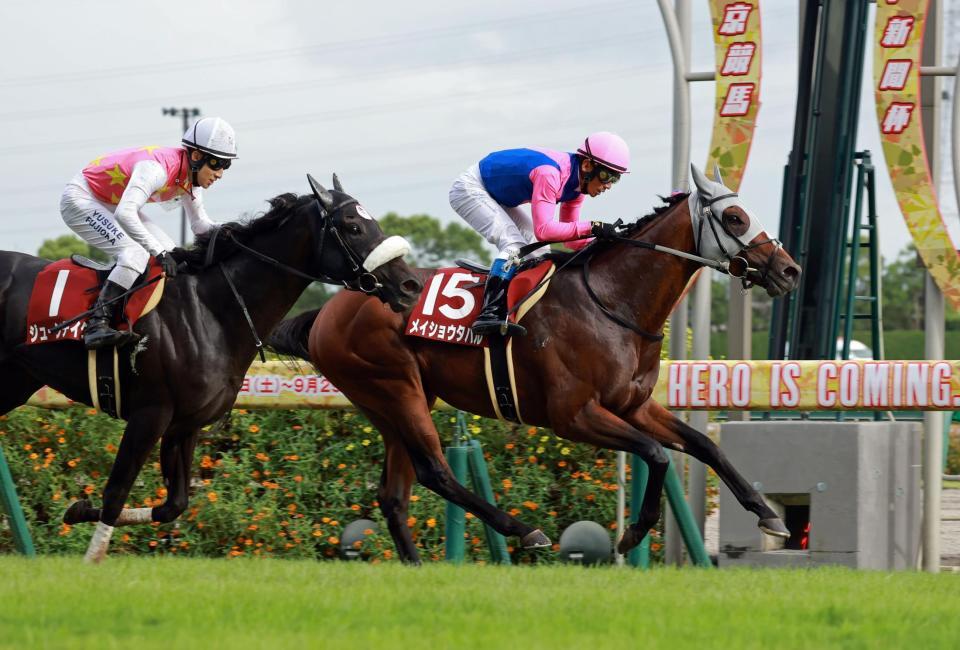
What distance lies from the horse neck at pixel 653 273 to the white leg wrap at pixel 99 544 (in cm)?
258

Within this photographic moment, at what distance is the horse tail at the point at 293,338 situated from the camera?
7.57 m

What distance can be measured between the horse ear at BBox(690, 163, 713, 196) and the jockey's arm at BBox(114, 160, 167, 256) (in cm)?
253

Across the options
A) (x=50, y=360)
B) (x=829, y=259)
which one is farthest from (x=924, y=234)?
(x=50, y=360)

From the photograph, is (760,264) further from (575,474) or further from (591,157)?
(575,474)

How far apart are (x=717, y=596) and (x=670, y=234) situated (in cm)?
223

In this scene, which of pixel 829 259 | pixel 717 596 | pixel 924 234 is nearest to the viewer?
pixel 717 596

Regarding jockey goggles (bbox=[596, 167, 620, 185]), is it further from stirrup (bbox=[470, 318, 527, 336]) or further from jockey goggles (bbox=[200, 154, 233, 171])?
jockey goggles (bbox=[200, 154, 233, 171])

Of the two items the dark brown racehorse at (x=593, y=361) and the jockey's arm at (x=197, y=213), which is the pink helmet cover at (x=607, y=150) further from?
the jockey's arm at (x=197, y=213)

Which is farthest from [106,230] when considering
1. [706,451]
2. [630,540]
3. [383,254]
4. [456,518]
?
[706,451]

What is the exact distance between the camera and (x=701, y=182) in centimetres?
681

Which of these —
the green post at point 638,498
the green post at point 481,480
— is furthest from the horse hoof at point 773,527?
the green post at point 481,480

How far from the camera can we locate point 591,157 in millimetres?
6988

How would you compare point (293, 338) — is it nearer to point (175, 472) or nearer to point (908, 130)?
point (175, 472)

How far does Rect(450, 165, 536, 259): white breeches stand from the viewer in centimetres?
721
